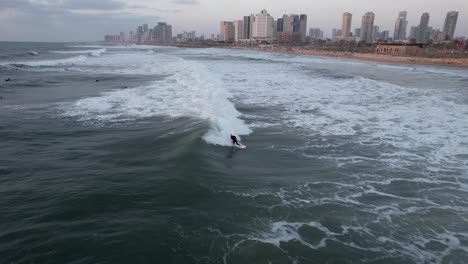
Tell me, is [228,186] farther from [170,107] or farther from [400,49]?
[400,49]

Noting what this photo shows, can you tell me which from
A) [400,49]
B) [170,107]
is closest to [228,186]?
[170,107]

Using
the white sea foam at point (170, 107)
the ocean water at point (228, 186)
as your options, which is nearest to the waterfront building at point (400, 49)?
the ocean water at point (228, 186)

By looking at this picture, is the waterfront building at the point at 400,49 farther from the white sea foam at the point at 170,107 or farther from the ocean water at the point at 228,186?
the white sea foam at the point at 170,107

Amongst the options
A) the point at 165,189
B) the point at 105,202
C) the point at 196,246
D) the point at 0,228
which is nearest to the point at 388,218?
the point at 196,246

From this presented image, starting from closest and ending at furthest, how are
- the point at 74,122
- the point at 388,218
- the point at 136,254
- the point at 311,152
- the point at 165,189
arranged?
the point at 136,254 → the point at 388,218 → the point at 165,189 → the point at 311,152 → the point at 74,122

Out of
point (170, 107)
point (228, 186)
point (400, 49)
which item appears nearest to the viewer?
point (228, 186)

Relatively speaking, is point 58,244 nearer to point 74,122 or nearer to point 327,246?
point 327,246
